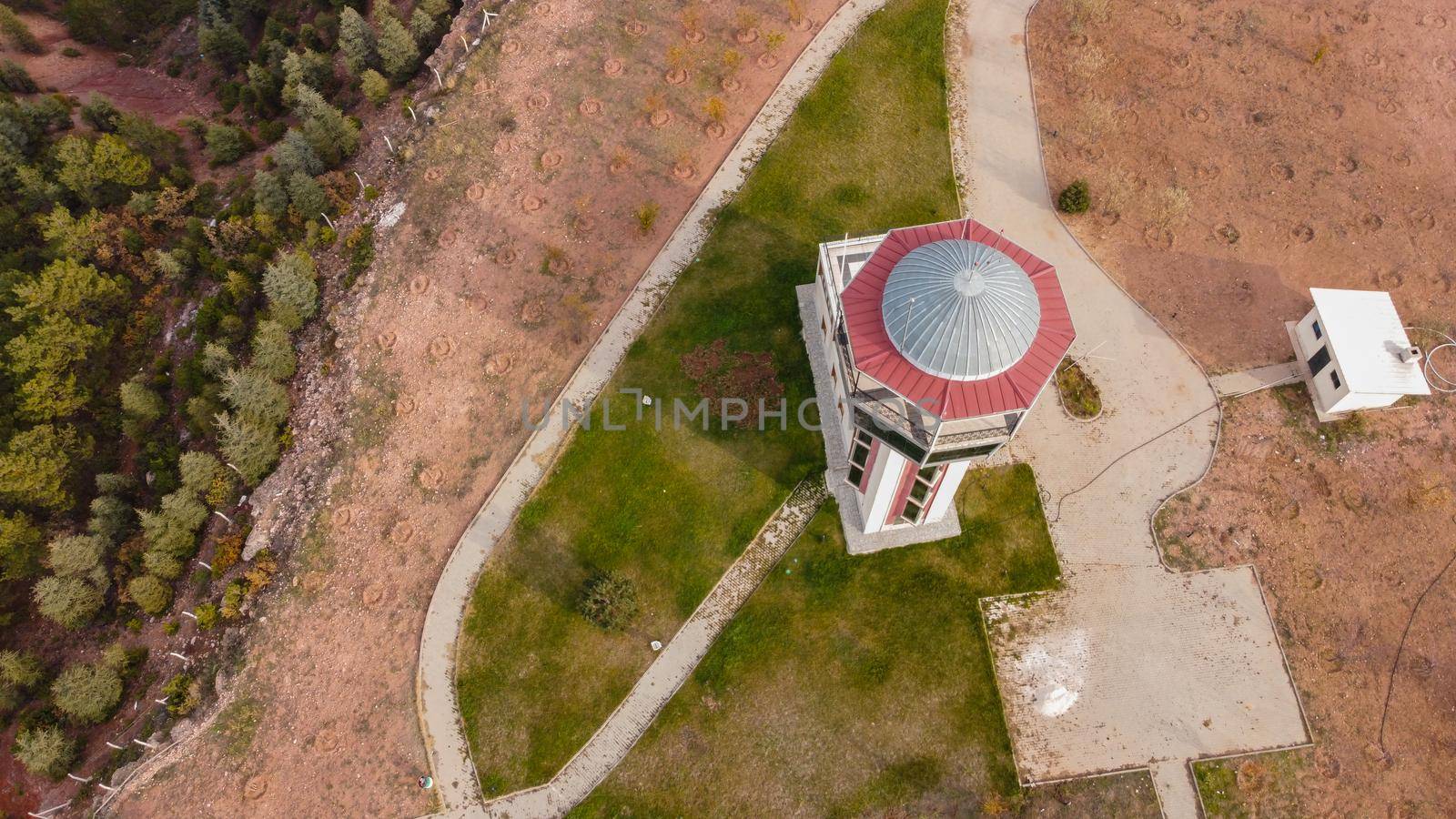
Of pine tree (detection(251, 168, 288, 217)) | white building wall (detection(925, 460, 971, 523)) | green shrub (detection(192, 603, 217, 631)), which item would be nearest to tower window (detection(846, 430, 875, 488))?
white building wall (detection(925, 460, 971, 523))

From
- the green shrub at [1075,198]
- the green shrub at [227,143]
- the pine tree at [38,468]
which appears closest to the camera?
the pine tree at [38,468]

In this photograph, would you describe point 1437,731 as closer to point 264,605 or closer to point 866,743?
point 866,743

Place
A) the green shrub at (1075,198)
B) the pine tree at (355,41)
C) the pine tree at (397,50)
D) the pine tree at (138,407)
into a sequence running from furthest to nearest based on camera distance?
the pine tree at (355,41) < the pine tree at (397,50) < the pine tree at (138,407) < the green shrub at (1075,198)

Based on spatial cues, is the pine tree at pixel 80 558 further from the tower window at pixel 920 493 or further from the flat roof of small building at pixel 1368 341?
the flat roof of small building at pixel 1368 341

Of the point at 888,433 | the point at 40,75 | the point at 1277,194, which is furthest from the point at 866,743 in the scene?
the point at 40,75

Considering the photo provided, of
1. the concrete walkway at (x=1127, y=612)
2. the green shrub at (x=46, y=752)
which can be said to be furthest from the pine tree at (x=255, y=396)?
the concrete walkway at (x=1127, y=612)

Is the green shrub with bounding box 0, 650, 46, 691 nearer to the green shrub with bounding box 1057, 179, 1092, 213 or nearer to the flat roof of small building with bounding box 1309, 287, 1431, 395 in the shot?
the green shrub with bounding box 1057, 179, 1092, 213

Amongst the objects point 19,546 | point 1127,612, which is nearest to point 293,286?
point 19,546
